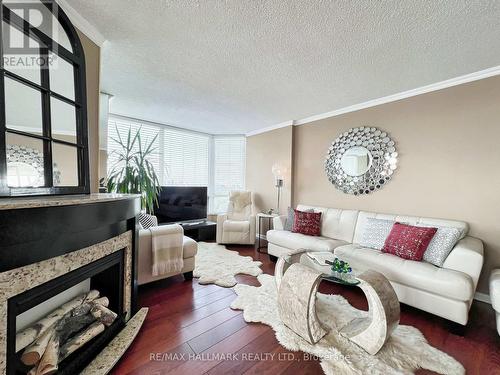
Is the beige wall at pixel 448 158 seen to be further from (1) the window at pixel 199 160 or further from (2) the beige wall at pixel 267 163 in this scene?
(1) the window at pixel 199 160

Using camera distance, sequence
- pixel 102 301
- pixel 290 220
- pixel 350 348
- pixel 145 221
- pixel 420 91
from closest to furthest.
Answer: pixel 350 348 → pixel 102 301 → pixel 420 91 → pixel 145 221 → pixel 290 220

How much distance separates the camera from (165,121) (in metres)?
4.32

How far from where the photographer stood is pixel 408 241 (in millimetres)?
2219

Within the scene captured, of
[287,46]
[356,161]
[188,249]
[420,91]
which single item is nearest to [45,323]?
[188,249]

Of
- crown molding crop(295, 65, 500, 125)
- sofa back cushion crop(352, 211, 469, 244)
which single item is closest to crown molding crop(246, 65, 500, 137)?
crown molding crop(295, 65, 500, 125)

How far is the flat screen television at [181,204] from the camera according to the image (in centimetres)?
397

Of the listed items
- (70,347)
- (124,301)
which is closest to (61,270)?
(70,347)

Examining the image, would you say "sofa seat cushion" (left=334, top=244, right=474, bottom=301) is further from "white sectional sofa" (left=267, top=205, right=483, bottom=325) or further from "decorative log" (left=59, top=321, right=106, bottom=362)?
"decorative log" (left=59, top=321, right=106, bottom=362)

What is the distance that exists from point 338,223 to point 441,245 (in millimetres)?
1195

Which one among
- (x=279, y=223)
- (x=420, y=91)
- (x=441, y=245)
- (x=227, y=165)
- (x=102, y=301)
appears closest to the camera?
(x=102, y=301)

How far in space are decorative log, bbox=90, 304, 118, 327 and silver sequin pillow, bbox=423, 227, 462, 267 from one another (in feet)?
9.42

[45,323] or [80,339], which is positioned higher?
[45,323]

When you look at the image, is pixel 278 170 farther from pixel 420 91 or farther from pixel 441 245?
pixel 441 245

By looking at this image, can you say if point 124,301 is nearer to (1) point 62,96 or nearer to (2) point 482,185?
(1) point 62,96
